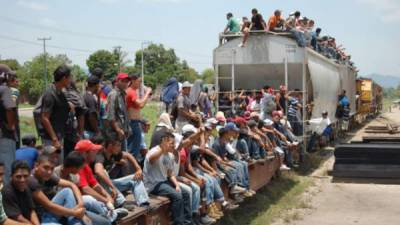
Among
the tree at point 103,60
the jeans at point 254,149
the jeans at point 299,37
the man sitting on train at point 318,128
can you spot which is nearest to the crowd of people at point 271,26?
the jeans at point 299,37

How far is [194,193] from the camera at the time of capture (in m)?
7.32

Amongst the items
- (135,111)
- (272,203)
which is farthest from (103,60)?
(135,111)

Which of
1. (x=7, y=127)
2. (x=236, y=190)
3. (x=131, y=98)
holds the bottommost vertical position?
(x=236, y=190)

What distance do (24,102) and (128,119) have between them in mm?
71580

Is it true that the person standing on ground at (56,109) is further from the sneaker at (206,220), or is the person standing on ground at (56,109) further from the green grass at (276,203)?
the green grass at (276,203)

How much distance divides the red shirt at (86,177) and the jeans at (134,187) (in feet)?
2.46

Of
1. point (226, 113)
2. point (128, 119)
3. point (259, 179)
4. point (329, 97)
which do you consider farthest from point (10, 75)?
point (329, 97)

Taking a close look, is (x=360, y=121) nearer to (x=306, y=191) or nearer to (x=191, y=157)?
(x=306, y=191)

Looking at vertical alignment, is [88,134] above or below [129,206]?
above

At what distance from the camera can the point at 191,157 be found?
27.5ft

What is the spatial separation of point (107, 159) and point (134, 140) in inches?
71.8

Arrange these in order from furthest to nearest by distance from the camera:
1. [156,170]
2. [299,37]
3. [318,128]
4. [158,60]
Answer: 1. [158,60]
2. [318,128]
3. [299,37]
4. [156,170]

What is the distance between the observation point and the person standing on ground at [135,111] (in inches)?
324

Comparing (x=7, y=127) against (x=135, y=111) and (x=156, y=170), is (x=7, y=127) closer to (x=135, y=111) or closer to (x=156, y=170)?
(x=156, y=170)
